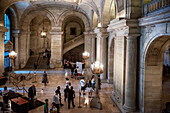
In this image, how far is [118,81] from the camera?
9.57m

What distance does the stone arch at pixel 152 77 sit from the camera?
7.39 metres

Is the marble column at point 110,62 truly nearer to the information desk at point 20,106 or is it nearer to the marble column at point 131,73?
the marble column at point 131,73

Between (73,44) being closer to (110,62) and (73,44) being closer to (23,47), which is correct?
(23,47)

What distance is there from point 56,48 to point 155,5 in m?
16.6

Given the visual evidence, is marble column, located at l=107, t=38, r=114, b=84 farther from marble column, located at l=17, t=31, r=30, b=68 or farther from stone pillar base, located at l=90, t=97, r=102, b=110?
marble column, located at l=17, t=31, r=30, b=68

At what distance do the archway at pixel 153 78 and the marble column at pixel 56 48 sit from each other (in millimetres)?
15720

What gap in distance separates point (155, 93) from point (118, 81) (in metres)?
2.33

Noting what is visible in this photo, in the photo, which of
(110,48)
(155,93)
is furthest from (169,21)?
(110,48)

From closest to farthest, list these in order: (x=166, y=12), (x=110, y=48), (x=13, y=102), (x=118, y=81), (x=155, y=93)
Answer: (x=166, y=12)
(x=155, y=93)
(x=13, y=102)
(x=118, y=81)
(x=110, y=48)

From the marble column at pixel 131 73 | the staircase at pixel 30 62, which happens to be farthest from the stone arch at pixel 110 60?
the staircase at pixel 30 62

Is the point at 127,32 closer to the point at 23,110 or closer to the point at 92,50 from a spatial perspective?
the point at 23,110

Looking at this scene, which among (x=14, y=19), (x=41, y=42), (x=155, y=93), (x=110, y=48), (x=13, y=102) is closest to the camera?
(x=155, y=93)

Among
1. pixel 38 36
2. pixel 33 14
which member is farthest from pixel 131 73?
pixel 38 36

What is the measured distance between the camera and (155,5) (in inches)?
267
